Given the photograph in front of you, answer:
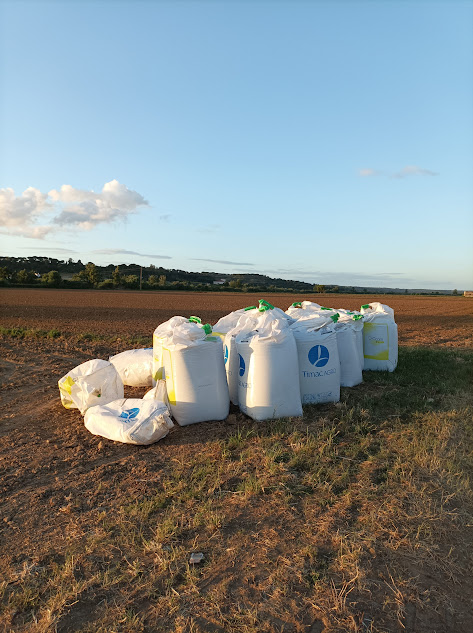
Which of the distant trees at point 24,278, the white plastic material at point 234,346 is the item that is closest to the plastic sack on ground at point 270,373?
the white plastic material at point 234,346

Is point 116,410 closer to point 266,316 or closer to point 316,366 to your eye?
point 266,316

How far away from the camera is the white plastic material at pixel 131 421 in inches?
134

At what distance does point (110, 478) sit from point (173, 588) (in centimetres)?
119

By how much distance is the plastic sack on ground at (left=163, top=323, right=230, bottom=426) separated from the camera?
3.78 meters

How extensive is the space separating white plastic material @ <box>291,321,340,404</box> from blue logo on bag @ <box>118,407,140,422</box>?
1639 millimetres

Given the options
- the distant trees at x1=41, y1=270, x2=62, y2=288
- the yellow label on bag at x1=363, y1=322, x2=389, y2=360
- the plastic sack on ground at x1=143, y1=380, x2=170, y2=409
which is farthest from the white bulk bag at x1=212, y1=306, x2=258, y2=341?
the distant trees at x1=41, y1=270, x2=62, y2=288

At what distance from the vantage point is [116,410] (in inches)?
145

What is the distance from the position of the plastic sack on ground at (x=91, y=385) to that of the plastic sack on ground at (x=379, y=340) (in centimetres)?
333

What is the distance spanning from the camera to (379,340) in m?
5.80

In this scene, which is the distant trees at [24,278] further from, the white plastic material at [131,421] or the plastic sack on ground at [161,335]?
the white plastic material at [131,421]

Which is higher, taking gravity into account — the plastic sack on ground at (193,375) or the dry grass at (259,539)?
the plastic sack on ground at (193,375)

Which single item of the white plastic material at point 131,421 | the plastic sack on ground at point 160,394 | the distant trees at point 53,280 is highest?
the distant trees at point 53,280

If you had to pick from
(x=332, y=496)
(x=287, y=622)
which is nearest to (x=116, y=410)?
(x=332, y=496)

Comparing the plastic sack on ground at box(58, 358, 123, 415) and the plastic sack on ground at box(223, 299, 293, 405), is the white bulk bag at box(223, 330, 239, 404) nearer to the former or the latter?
the plastic sack on ground at box(223, 299, 293, 405)
